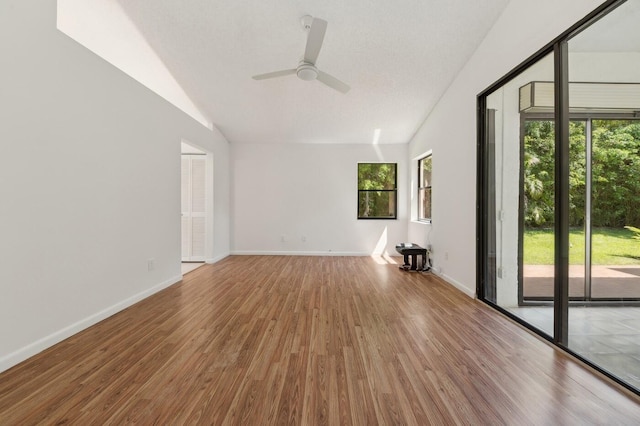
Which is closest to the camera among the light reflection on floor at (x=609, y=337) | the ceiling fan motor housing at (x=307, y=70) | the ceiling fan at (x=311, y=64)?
the light reflection on floor at (x=609, y=337)

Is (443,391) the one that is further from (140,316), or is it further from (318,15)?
(318,15)

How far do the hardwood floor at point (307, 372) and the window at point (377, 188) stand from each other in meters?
3.43

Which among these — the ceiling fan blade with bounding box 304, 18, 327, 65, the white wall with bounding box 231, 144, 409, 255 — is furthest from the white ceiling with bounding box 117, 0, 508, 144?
the white wall with bounding box 231, 144, 409, 255

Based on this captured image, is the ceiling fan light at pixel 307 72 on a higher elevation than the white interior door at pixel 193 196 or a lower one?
higher

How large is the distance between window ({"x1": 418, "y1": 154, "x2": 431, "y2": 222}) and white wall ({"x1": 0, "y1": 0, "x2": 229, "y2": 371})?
179 inches

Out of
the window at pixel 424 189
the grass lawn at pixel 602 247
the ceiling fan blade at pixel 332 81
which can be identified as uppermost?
the ceiling fan blade at pixel 332 81

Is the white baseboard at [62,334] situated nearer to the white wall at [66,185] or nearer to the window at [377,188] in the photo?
the white wall at [66,185]

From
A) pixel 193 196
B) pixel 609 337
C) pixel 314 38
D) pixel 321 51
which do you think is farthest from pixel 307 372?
pixel 193 196

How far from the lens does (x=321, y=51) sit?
3439 millimetres

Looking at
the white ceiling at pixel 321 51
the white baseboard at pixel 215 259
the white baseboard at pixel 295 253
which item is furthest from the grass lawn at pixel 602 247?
the white baseboard at pixel 215 259

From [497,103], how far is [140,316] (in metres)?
4.39

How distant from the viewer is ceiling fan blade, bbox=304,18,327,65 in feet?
7.25

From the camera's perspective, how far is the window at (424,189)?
525 cm

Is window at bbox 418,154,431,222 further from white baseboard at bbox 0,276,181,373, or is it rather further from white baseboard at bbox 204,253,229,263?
white baseboard at bbox 0,276,181,373
